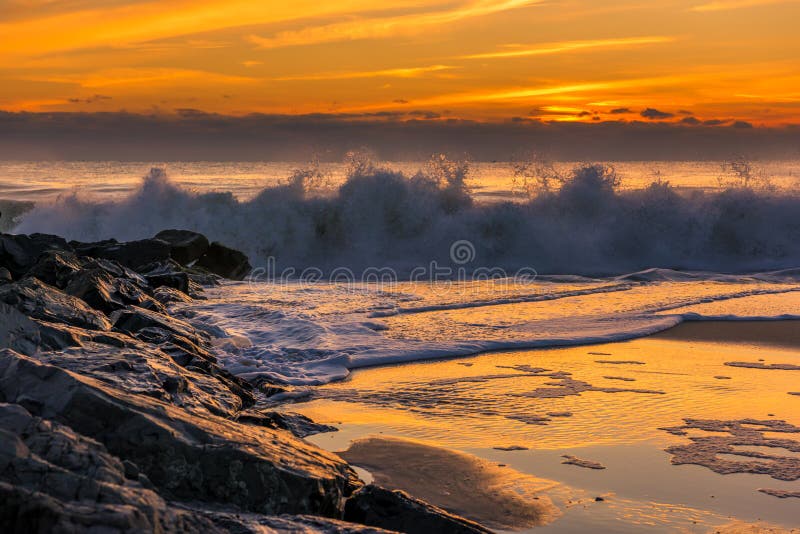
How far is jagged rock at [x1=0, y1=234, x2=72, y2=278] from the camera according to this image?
11.1 meters

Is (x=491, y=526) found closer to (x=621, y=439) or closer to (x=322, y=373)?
(x=621, y=439)

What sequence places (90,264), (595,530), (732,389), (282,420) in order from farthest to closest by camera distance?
(90,264) < (732,389) < (282,420) < (595,530)

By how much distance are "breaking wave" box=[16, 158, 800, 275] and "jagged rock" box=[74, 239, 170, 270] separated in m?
5.27

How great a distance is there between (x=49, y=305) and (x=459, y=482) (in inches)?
141

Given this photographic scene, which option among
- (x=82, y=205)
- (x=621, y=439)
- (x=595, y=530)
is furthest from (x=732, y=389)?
(x=82, y=205)

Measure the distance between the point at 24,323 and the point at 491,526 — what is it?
310 cm

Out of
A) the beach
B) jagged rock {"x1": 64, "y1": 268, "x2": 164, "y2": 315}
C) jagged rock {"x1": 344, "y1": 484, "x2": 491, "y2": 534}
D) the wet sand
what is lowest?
the beach

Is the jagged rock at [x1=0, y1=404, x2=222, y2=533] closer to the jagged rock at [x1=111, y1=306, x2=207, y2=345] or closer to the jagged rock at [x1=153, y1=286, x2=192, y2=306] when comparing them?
the jagged rock at [x1=111, y1=306, x2=207, y2=345]

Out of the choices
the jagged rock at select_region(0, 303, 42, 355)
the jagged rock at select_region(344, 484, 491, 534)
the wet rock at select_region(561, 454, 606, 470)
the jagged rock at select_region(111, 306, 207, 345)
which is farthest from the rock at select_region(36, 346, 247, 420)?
the wet rock at select_region(561, 454, 606, 470)

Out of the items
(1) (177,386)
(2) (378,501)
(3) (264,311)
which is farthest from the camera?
(3) (264,311)

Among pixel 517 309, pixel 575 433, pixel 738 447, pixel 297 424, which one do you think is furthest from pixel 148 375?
pixel 517 309

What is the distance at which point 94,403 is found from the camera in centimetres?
353

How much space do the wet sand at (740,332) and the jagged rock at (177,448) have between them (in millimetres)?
6902

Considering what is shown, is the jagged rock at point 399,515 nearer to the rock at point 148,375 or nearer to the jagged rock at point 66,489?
A: the jagged rock at point 66,489
